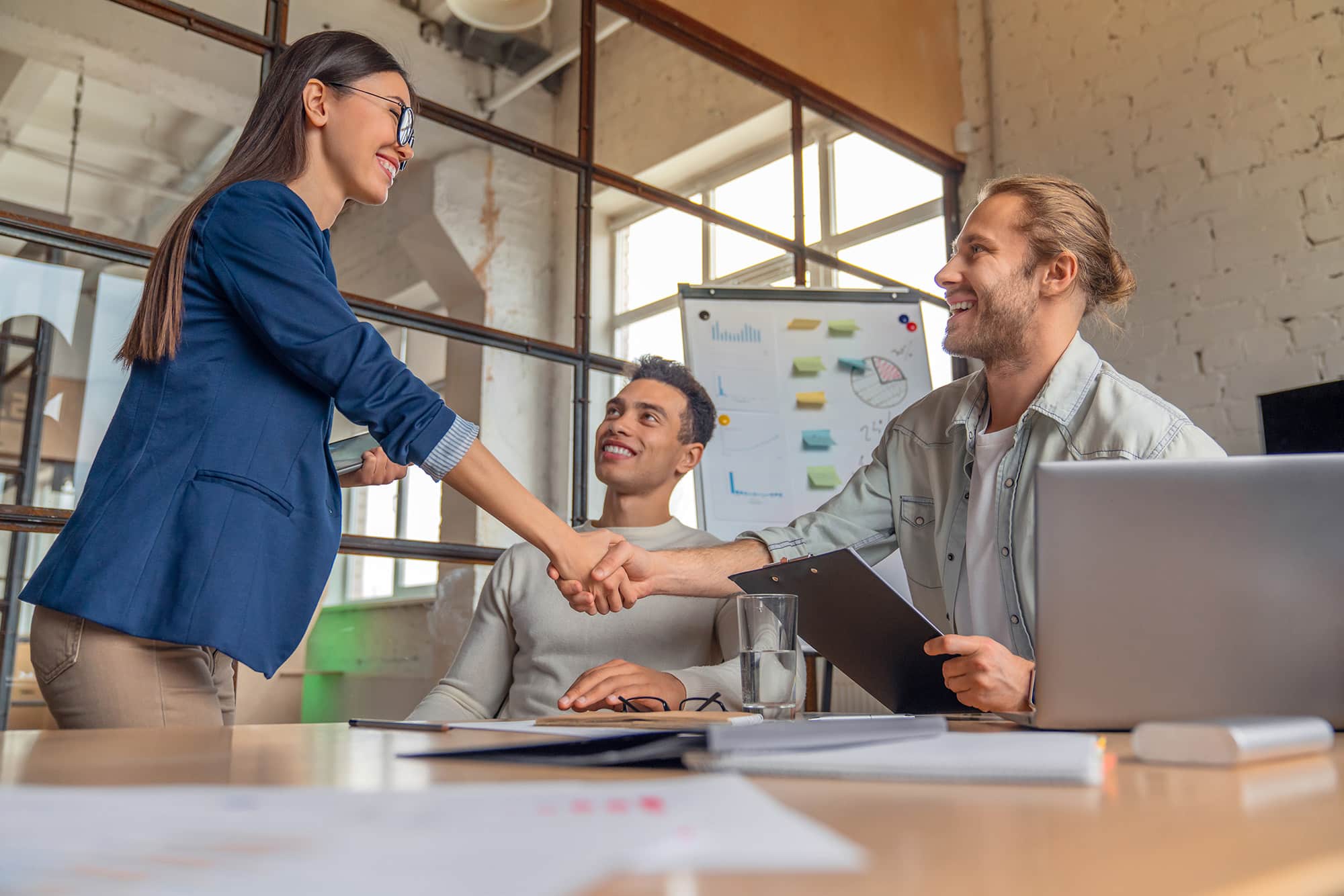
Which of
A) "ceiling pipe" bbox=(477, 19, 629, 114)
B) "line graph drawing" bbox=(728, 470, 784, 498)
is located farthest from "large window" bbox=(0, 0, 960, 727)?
"line graph drawing" bbox=(728, 470, 784, 498)

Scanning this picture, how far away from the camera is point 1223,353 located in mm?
3352

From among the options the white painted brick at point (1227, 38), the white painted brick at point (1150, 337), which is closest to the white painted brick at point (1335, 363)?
the white painted brick at point (1150, 337)

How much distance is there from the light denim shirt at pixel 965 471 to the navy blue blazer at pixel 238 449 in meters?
0.79

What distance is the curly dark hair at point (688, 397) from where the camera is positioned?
2.33 meters

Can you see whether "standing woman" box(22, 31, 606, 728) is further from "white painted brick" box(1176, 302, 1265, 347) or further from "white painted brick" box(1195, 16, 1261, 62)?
"white painted brick" box(1195, 16, 1261, 62)

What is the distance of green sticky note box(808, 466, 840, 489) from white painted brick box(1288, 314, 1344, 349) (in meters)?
1.49

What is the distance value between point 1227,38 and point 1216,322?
37.7 inches

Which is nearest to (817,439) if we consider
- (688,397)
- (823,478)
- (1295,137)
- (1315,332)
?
(823,478)

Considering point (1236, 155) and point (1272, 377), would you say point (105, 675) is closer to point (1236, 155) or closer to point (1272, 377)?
point (1272, 377)

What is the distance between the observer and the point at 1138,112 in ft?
12.0

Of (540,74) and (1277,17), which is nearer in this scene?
(540,74)

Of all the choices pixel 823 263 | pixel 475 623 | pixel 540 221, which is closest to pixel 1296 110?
pixel 823 263

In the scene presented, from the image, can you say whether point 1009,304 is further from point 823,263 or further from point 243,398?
point 823,263

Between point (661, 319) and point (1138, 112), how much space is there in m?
1.87
